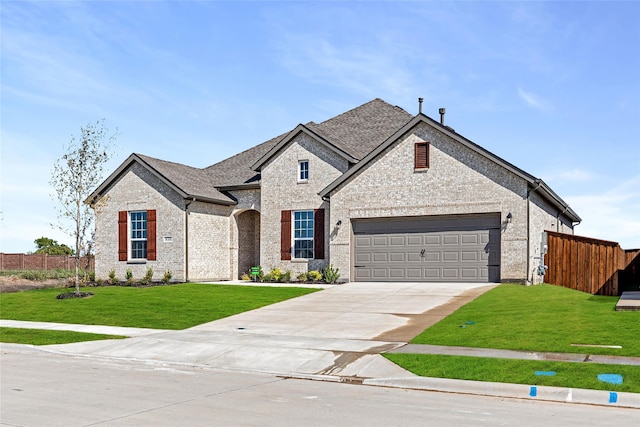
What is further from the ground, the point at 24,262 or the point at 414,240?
the point at 414,240

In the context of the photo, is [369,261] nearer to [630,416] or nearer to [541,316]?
[541,316]

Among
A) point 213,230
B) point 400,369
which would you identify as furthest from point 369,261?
point 400,369

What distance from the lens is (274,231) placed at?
29484 millimetres

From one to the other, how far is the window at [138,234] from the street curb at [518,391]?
21.6 metres

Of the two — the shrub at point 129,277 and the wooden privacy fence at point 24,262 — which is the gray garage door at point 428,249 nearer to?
the shrub at point 129,277

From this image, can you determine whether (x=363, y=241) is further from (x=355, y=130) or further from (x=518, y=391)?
(x=518, y=391)

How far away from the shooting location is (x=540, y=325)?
49.3 ft

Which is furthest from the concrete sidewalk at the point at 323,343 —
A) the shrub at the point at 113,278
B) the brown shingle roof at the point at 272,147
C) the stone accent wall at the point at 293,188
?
the shrub at the point at 113,278

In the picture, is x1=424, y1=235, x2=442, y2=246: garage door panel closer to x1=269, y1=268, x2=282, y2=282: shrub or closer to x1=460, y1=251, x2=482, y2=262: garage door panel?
x1=460, y1=251, x2=482, y2=262: garage door panel

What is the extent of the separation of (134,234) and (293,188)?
8.24 meters

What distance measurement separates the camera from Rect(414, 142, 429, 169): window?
83.8 ft

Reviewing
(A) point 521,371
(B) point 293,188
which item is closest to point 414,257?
(B) point 293,188

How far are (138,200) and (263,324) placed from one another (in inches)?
605

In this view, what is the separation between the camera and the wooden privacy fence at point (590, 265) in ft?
74.1
